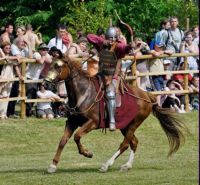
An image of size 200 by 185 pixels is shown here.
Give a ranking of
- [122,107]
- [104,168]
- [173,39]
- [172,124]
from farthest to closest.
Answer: [173,39] → [172,124] → [122,107] → [104,168]

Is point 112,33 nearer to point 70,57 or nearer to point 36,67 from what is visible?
point 70,57

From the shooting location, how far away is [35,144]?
21.0m

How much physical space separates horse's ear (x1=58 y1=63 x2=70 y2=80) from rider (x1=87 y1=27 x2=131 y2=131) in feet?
2.14

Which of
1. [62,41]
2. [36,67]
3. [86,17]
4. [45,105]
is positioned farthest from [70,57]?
[86,17]

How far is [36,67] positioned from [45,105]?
0.89 meters

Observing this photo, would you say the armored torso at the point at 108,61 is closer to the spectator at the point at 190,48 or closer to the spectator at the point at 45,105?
the spectator at the point at 45,105

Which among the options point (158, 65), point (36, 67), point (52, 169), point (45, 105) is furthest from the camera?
point (158, 65)

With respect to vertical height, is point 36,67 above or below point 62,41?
below

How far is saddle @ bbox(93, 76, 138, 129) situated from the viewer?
15930mm

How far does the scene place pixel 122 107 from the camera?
16188 mm

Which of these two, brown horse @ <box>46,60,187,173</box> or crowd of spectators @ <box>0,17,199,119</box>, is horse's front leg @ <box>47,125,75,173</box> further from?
crowd of spectators @ <box>0,17,199,119</box>

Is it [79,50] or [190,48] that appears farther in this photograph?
[190,48]

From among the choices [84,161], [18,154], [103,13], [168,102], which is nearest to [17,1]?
[103,13]

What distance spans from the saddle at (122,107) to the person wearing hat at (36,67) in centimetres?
540
